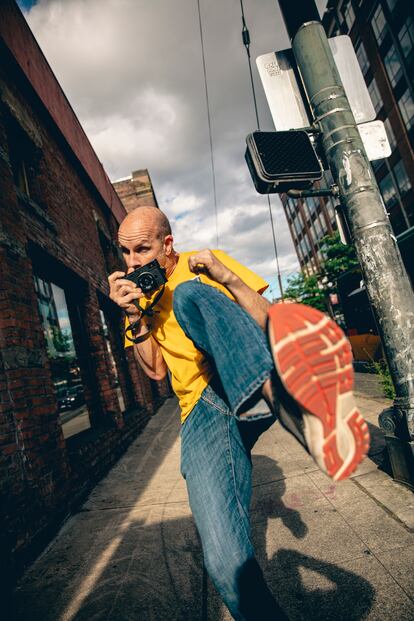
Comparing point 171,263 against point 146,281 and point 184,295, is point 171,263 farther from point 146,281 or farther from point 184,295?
point 184,295

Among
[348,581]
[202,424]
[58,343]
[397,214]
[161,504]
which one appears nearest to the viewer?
[202,424]

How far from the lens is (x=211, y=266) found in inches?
59.5

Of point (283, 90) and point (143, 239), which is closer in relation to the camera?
point (143, 239)

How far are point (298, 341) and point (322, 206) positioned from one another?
4321cm

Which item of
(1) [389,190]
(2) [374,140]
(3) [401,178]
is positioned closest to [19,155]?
(2) [374,140]

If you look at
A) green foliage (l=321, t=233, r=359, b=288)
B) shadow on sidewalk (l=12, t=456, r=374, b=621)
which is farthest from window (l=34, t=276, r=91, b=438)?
green foliage (l=321, t=233, r=359, b=288)

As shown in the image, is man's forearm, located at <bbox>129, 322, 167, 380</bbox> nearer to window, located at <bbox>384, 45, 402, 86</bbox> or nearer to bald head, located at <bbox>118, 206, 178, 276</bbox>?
bald head, located at <bbox>118, 206, 178, 276</bbox>

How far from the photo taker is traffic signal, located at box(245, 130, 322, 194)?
254cm

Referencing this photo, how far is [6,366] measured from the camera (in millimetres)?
2969

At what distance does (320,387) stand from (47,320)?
4.35m

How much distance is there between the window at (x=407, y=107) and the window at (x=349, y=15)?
8.25 metres

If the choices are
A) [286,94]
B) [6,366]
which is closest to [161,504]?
[6,366]

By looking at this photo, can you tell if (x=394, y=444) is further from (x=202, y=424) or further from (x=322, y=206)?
(x=322, y=206)

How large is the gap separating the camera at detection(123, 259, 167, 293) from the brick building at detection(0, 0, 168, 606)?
195 cm
